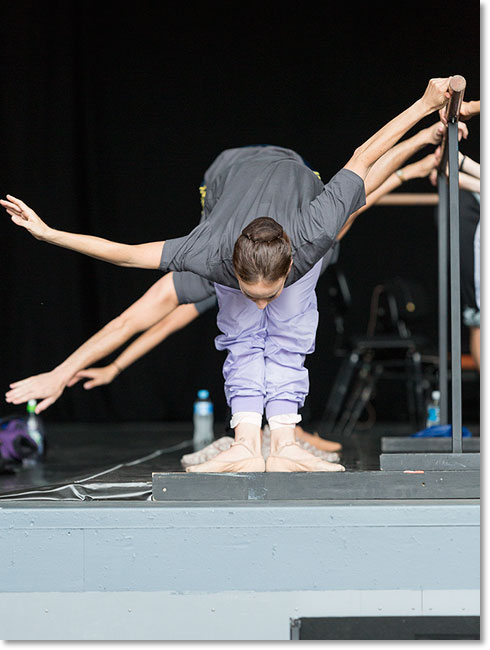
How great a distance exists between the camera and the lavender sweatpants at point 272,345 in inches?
92.2

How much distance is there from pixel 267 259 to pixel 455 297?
1.79 feet

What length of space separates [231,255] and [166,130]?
341cm

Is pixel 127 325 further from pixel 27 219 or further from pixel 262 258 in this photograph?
pixel 262 258

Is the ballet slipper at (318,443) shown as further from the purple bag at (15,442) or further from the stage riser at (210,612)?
the stage riser at (210,612)

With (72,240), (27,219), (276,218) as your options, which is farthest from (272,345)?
(27,219)

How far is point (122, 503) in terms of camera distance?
196 cm

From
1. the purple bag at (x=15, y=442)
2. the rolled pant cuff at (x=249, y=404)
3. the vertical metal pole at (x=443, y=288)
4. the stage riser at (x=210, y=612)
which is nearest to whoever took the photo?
the stage riser at (x=210, y=612)

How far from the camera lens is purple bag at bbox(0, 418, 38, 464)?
124 inches

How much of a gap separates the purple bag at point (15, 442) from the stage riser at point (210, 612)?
3.96 ft

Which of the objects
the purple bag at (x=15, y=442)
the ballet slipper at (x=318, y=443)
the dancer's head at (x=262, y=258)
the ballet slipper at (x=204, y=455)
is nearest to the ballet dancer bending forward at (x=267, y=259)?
the dancer's head at (x=262, y=258)

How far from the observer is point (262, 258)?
1992mm

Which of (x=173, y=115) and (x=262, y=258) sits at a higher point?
(x=173, y=115)

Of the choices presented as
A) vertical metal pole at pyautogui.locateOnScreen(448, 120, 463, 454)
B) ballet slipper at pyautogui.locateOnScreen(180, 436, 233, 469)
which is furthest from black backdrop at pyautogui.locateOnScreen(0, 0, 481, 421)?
vertical metal pole at pyautogui.locateOnScreen(448, 120, 463, 454)

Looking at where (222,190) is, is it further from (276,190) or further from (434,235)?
(434,235)
